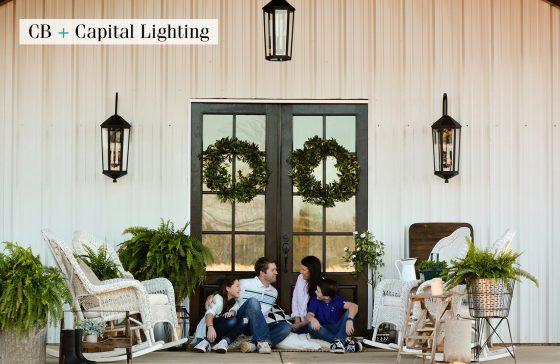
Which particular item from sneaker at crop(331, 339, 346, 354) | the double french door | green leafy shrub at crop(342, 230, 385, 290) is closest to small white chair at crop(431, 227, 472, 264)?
green leafy shrub at crop(342, 230, 385, 290)

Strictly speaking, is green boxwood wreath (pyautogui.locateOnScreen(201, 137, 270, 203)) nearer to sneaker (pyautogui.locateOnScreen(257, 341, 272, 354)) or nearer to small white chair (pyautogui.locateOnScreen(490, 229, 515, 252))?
sneaker (pyautogui.locateOnScreen(257, 341, 272, 354))

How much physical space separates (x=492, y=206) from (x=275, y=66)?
232cm

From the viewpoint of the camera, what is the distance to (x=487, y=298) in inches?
321

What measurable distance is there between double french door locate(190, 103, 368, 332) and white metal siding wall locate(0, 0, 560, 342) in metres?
0.13

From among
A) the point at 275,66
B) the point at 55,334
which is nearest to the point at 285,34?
the point at 275,66

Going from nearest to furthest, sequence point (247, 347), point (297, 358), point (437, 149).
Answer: point (297, 358) < point (247, 347) < point (437, 149)

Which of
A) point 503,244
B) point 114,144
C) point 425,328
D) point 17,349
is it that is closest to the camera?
point 17,349

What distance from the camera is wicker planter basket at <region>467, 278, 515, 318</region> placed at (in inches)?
321

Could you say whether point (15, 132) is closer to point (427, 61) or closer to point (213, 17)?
point (213, 17)

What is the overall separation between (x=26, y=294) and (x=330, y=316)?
2830 mm

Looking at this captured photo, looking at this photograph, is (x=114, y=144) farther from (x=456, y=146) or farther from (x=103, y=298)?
(x=456, y=146)

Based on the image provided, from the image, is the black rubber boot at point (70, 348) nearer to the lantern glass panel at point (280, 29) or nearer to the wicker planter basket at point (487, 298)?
the lantern glass panel at point (280, 29)

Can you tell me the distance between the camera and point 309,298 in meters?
9.77

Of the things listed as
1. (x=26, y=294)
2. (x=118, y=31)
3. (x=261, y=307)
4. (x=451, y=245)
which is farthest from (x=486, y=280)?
(x=118, y=31)
